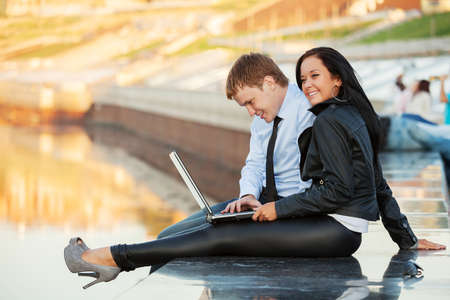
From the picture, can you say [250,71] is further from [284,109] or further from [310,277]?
[310,277]

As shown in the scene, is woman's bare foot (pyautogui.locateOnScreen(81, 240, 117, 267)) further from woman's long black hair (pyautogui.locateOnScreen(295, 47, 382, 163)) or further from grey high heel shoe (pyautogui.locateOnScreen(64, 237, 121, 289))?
woman's long black hair (pyautogui.locateOnScreen(295, 47, 382, 163))

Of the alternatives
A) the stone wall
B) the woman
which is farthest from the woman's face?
the stone wall

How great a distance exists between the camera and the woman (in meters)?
3.46

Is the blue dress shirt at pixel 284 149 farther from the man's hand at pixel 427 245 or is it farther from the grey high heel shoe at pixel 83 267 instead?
the grey high heel shoe at pixel 83 267

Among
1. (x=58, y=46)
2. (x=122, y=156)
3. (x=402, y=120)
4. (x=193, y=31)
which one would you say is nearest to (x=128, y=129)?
(x=122, y=156)

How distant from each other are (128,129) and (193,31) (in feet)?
89.1

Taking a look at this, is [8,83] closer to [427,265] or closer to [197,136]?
[197,136]

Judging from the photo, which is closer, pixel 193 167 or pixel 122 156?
pixel 193 167

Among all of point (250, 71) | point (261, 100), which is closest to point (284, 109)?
point (261, 100)

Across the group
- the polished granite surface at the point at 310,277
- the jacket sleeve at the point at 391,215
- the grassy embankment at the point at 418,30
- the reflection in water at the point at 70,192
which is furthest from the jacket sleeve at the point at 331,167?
the grassy embankment at the point at 418,30

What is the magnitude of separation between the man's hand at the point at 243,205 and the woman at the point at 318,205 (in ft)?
0.38

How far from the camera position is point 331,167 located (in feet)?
11.3

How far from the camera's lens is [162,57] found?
47031 millimetres

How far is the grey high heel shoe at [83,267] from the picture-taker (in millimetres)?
3693
